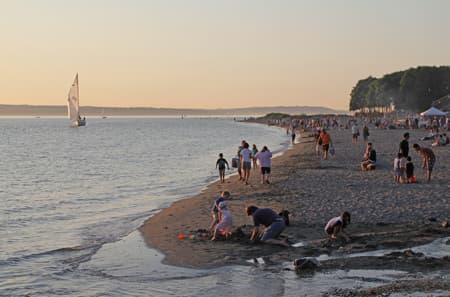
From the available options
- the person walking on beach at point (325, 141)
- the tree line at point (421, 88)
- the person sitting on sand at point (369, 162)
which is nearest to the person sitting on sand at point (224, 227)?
the person sitting on sand at point (369, 162)

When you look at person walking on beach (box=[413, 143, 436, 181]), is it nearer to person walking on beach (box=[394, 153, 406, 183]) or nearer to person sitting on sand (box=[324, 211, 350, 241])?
person walking on beach (box=[394, 153, 406, 183])

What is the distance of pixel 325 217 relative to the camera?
15.0 m

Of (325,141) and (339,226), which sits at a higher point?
(325,141)

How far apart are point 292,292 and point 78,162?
37.0 m

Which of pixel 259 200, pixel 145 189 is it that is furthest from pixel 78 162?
pixel 259 200

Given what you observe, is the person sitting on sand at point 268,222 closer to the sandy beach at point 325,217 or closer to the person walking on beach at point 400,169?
the sandy beach at point 325,217

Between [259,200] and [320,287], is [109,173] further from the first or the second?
[320,287]

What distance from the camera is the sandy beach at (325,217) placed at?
11.6 meters

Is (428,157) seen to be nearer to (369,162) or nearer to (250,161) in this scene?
(369,162)

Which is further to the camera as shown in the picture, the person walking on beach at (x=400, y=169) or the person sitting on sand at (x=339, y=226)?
the person walking on beach at (x=400, y=169)

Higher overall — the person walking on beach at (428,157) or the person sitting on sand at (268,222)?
the person walking on beach at (428,157)

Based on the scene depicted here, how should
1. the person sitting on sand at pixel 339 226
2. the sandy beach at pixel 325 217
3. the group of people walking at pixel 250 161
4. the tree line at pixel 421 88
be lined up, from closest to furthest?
1. the sandy beach at pixel 325 217
2. the person sitting on sand at pixel 339 226
3. the group of people walking at pixel 250 161
4. the tree line at pixel 421 88

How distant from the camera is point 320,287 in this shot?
9.47m

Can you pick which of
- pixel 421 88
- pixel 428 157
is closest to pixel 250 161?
pixel 428 157
